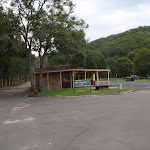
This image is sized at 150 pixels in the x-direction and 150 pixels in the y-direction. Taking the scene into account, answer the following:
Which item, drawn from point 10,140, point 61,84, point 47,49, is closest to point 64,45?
point 47,49

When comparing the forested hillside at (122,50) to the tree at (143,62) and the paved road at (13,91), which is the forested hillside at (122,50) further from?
the paved road at (13,91)

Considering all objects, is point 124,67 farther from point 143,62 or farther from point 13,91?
point 13,91

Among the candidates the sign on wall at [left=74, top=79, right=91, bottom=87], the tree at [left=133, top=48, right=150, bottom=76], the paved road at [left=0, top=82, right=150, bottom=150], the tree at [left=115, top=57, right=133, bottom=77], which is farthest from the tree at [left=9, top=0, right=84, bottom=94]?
the tree at [left=115, top=57, right=133, bottom=77]

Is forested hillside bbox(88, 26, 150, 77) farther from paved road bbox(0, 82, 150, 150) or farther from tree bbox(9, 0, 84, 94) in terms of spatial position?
paved road bbox(0, 82, 150, 150)


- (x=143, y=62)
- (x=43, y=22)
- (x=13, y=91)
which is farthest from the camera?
(x=143, y=62)

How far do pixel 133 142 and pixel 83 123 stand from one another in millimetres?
2368

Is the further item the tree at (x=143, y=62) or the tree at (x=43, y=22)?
the tree at (x=143, y=62)

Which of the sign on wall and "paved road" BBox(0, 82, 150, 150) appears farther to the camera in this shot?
the sign on wall

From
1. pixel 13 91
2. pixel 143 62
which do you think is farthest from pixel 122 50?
pixel 13 91

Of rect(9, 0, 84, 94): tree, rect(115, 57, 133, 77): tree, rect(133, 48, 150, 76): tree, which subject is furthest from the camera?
rect(115, 57, 133, 77): tree

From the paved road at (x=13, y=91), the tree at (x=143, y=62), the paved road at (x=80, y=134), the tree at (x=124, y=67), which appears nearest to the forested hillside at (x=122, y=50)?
the tree at (x=124, y=67)

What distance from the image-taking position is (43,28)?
1817 centimetres

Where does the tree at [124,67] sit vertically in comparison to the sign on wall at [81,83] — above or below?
above

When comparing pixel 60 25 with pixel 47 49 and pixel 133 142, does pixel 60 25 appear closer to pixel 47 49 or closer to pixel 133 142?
pixel 47 49
